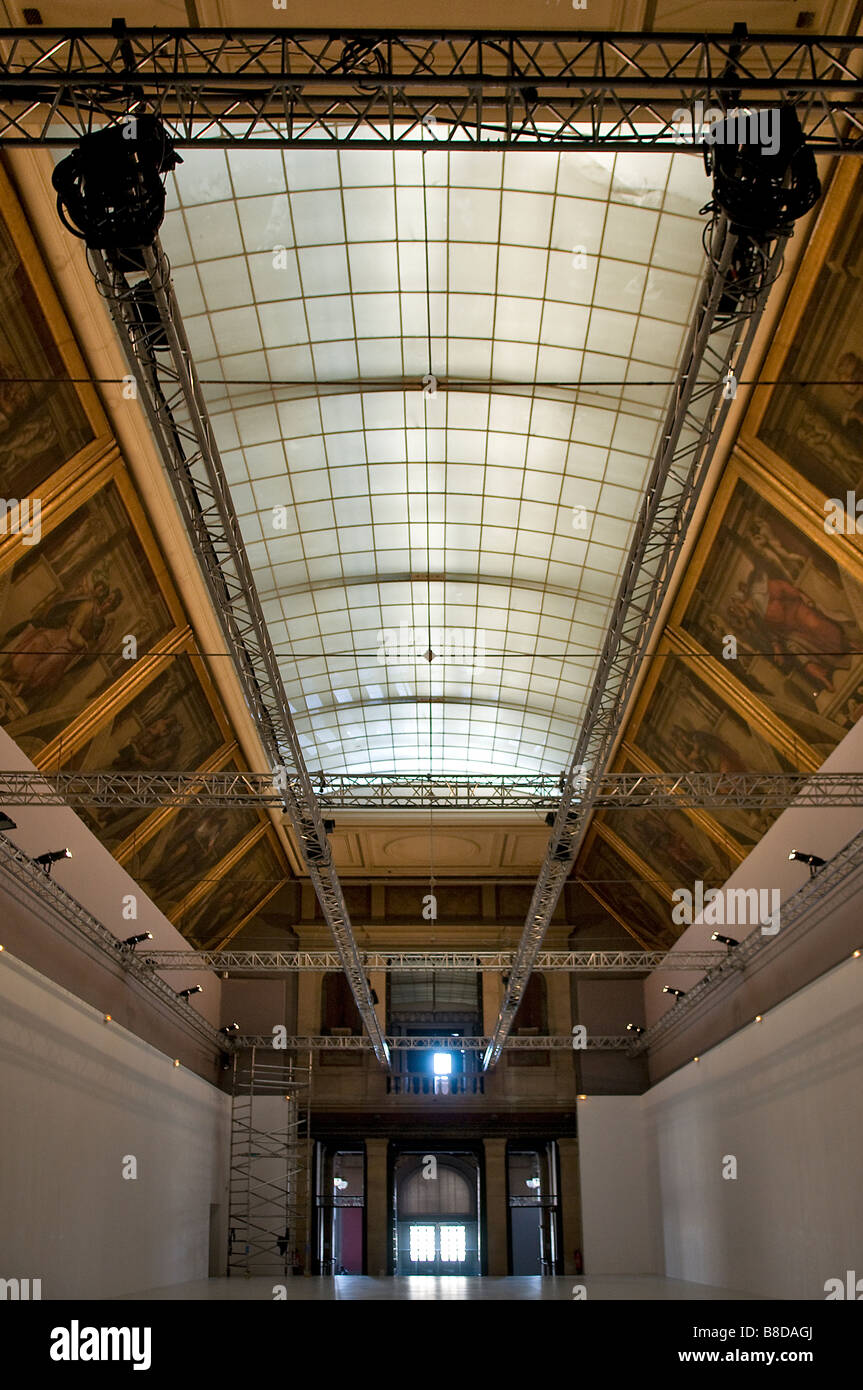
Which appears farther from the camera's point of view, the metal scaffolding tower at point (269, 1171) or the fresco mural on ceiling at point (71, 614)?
the metal scaffolding tower at point (269, 1171)

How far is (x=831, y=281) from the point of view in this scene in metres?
18.0

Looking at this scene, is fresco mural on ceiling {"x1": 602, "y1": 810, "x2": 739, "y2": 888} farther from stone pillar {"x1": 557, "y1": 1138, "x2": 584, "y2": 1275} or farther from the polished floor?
stone pillar {"x1": 557, "y1": 1138, "x2": 584, "y2": 1275}

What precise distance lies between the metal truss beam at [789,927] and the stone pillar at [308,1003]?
42.7 feet

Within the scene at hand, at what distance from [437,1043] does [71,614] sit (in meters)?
23.5

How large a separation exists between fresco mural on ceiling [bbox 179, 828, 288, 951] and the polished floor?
435 inches

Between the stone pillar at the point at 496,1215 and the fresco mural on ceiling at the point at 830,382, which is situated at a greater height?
the fresco mural on ceiling at the point at 830,382

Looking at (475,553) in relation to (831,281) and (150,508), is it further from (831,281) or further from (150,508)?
(831,281)

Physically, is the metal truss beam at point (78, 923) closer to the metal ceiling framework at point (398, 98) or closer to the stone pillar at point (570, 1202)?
the metal ceiling framework at point (398, 98)

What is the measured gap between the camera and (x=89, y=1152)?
26.0 m

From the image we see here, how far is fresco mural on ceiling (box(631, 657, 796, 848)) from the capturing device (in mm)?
28016

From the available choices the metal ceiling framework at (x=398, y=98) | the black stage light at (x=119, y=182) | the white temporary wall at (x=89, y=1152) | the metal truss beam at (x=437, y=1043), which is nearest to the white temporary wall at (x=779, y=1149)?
the metal truss beam at (x=437, y=1043)

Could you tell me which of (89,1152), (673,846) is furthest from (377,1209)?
(89,1152)

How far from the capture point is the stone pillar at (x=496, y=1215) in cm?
4222
